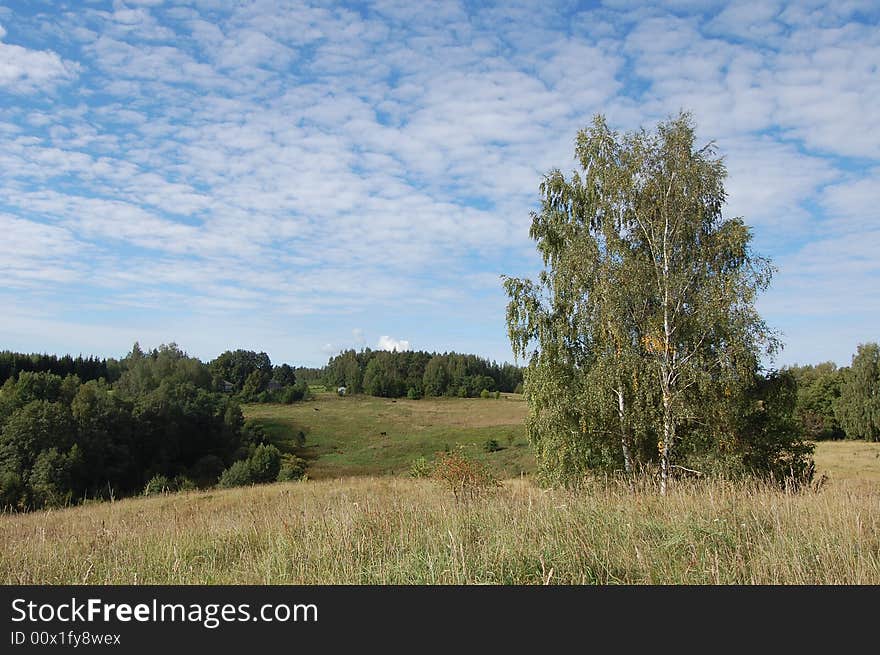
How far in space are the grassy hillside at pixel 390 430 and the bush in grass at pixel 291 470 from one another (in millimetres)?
1428

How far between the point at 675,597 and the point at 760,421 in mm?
15948

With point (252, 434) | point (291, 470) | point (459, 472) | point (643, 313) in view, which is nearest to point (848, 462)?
point (643, 313)

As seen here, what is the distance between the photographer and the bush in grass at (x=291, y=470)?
49469 millimetres

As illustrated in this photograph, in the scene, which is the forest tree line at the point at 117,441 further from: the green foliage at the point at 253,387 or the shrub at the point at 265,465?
the green foliage at the point at 253,387

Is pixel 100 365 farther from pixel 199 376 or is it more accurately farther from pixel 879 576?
pixel 879 576

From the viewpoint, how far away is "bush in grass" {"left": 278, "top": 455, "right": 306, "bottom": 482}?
49.5 m

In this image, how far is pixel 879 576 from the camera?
16.0ft

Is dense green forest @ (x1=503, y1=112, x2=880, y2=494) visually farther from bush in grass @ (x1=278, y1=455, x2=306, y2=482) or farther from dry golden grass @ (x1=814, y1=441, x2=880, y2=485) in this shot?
bush in grass @ (x1=278, y1=455, x2=306, y2=482)

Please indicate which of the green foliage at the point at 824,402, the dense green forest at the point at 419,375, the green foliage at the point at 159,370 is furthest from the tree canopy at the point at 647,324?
the dense green forest at the point at 419,375

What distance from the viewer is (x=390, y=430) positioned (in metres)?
79.5

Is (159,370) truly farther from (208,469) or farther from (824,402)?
(824,402)

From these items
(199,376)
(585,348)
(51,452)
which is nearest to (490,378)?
(199,376)

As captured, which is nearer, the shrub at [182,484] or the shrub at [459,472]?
the shrub at [459,472]

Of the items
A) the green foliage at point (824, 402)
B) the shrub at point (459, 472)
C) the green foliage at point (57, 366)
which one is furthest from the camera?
the green foliage at point (57, 366)
